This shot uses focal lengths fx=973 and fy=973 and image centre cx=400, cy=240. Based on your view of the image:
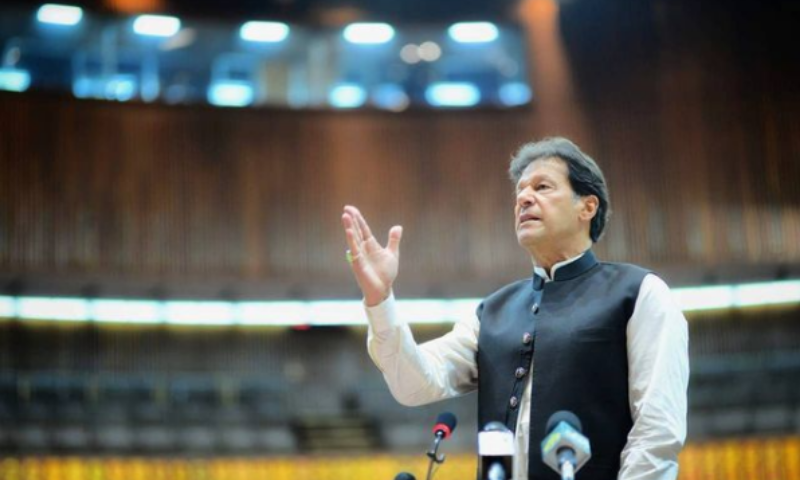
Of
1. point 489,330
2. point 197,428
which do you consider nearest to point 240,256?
point 197,428

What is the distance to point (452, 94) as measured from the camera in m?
10.7

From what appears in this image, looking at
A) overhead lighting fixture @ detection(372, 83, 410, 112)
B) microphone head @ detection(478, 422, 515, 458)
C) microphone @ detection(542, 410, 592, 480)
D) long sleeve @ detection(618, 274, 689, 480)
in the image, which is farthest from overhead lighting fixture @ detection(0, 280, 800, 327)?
microphone @ detection(542, 410, 592, 480)

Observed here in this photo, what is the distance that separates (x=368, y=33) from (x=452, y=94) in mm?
1134

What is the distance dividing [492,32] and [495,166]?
5.10 feet

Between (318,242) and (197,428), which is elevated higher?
(318,242)

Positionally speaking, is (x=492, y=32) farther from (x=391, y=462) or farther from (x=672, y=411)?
(x=672, y=411)

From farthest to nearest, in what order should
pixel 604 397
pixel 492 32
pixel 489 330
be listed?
pixel 492 32
pixel 489 330
pixel 604 397

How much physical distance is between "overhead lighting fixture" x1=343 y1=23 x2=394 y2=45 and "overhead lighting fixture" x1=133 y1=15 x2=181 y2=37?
1.82 meters

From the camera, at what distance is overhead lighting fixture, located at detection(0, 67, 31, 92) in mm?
9789

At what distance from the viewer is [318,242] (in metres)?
10.1

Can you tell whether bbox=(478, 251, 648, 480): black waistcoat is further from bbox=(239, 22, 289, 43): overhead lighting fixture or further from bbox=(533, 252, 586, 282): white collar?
bbox=(239, 22, 289, 43): overhead lighting fixture

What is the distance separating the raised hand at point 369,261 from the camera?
2129mm

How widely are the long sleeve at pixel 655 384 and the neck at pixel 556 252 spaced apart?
8.9 inches

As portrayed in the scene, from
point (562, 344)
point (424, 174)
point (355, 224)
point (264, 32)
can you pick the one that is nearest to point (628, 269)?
point (562, 344)
